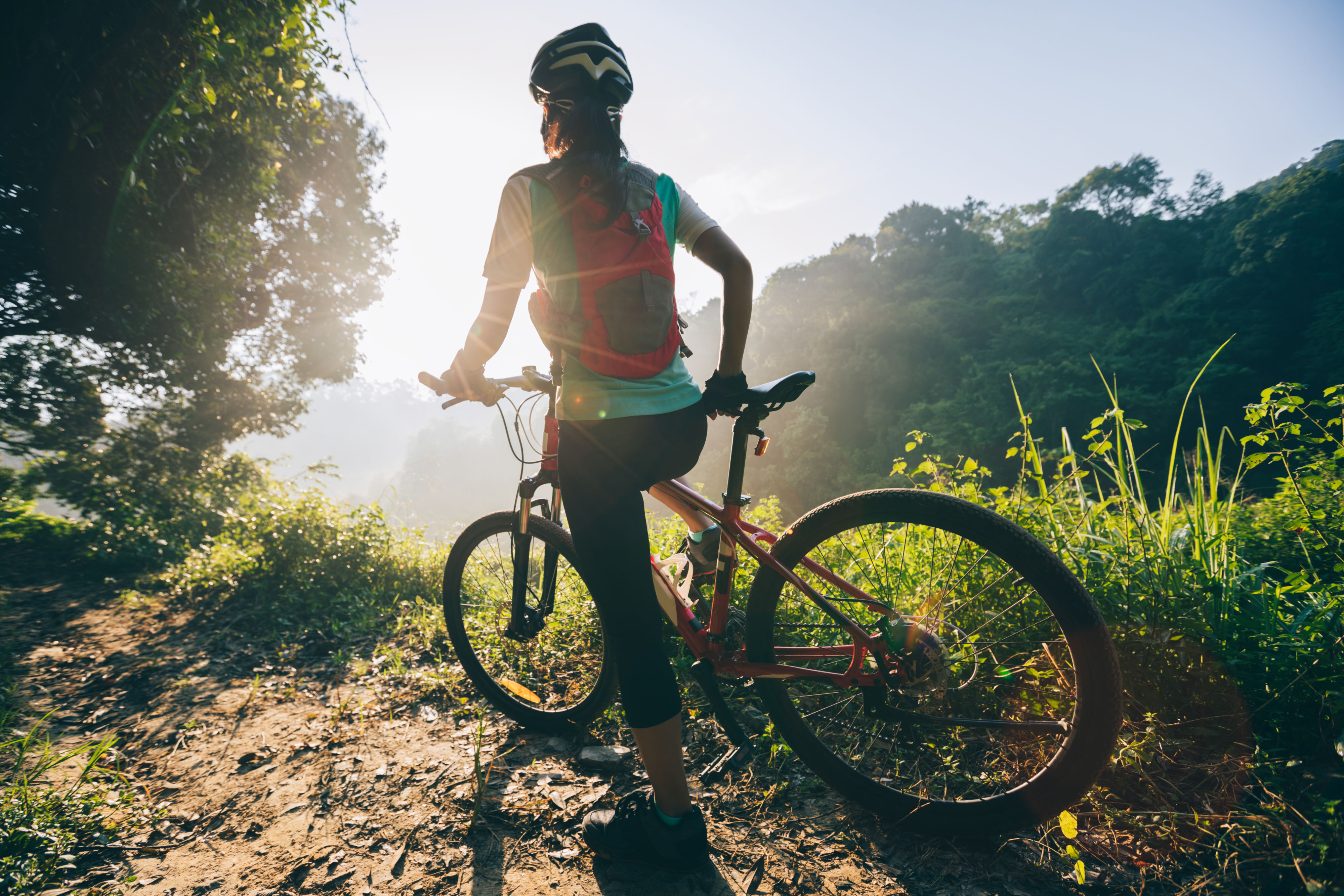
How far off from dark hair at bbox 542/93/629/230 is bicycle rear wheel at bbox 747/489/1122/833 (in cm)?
107

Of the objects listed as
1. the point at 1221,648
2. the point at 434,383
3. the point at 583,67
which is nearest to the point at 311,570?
the point at 434,383

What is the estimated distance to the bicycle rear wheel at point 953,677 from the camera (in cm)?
125

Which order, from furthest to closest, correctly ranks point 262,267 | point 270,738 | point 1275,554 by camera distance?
point 262,267 → point 270,738 → point 1275,554

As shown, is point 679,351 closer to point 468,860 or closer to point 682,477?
point 682,477

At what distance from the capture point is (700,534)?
1732mm

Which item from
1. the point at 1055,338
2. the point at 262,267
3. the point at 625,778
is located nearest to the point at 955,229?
the point at 1055,338

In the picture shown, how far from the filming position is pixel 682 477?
173 centimetres

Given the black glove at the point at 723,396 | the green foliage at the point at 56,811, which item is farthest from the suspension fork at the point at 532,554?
the green foliage at the point at 56,811

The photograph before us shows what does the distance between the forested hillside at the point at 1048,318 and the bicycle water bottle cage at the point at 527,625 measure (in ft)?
72.5

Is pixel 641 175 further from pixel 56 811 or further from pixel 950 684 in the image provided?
pixel 56 811

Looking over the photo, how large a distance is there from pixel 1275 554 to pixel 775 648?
249 cm

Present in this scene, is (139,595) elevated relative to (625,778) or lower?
elevated

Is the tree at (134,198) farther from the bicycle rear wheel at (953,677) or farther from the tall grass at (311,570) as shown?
the bicycle rear wheel at (953,677)

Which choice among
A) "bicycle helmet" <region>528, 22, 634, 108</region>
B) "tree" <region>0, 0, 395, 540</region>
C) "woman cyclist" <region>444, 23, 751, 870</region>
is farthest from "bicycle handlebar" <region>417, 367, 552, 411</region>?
"tree" <region>0, 0, 395, 540</region>
